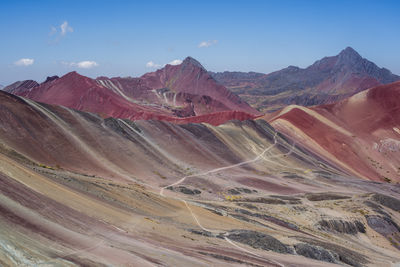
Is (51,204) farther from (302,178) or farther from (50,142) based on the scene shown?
(302,178)

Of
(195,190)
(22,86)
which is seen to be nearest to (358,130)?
(195,190)

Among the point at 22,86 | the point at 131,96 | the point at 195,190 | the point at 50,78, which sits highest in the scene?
the point at 50,78

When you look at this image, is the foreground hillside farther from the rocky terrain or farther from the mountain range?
the rocky terrain

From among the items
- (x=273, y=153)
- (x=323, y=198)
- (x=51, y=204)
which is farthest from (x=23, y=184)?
(x=273, y=153)

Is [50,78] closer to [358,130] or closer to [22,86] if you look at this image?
[22,86]

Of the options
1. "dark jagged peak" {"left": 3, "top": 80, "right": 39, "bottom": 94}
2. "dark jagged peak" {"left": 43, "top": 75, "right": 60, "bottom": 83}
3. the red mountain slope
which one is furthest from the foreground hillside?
"dark jagged peak" {"left": 3, "top": 80, "right": 39, "bottom": 94}

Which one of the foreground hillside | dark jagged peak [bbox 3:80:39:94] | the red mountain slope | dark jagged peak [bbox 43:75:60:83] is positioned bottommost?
the foreground hillside

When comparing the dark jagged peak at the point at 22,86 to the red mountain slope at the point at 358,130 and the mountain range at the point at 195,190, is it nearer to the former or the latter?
the red mountain slope at the point at 358,130

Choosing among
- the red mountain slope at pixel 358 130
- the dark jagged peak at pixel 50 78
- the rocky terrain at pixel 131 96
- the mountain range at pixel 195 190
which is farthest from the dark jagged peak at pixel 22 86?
the mountain range at pixel 195 190

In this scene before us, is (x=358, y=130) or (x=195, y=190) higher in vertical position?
(x=358, y=130)
